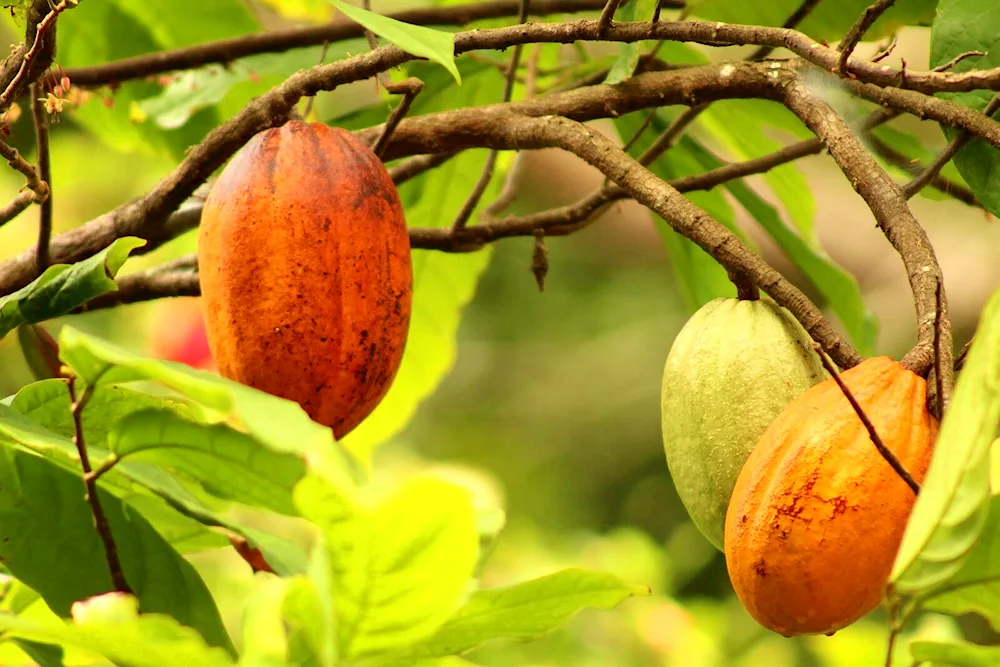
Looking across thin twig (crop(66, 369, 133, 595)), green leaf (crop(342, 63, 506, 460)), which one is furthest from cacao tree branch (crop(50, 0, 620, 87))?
thin twig (crop(66, 369, 133, 595))

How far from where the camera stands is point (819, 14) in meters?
1.02

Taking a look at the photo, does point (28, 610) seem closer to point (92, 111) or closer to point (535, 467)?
point (92, 111)

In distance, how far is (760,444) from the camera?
0.60 meters

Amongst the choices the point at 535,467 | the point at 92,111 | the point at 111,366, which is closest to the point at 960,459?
the point at 111,366

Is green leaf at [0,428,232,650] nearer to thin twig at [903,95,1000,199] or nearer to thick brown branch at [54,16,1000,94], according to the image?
thick brown branch at [54,16,1000,94]

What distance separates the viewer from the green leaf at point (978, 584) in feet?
1.66

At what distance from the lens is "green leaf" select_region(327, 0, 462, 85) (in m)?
0.59

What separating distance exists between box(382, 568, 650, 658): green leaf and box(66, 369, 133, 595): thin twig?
0.19 meters

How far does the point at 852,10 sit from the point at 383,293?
0.54 m

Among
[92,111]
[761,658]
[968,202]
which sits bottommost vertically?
[761,658]

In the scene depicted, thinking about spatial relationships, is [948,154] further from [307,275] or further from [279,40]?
[279,40]

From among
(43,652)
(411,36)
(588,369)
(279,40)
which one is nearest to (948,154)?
(411,36)

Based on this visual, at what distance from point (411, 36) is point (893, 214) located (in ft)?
0.87

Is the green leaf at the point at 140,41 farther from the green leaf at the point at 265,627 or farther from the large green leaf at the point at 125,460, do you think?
the green leaf at the point at 265,627
